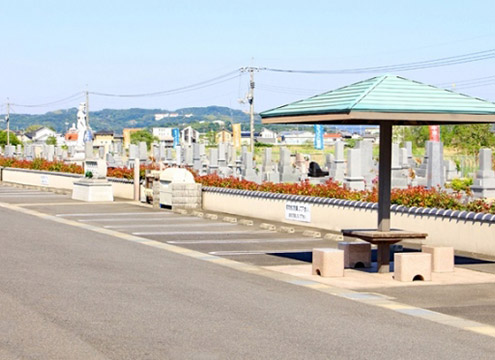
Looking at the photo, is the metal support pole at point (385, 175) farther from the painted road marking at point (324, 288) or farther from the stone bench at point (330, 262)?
the painted road marking at point (324, 288)

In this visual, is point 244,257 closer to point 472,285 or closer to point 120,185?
point 472,285

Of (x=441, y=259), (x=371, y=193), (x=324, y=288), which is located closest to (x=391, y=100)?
(x=441, y=259)

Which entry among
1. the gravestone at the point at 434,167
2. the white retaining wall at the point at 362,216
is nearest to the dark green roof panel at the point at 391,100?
the white retaining wall at the point at 362,216

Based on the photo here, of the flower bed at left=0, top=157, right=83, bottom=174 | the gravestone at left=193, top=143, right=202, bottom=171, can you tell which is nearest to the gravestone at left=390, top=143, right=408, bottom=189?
the flower bed at left=0, top=157, right=83, bottom=174

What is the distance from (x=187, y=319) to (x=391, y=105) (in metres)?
5.76

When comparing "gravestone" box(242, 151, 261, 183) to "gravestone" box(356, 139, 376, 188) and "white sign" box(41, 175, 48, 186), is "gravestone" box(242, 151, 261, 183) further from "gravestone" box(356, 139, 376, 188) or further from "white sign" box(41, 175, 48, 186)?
"white sign" box(41, 175, 48, 186)

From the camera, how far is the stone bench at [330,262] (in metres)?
15.2

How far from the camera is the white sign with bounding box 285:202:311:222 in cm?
2522

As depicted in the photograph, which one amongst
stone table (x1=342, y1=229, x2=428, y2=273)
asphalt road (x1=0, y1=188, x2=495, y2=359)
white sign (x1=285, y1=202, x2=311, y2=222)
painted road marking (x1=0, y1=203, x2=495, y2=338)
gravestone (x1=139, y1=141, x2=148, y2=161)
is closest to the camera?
asphalt road (x1=0, y1=188, x2=495, y2=359)

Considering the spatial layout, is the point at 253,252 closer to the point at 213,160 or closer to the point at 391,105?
the point at 391,105

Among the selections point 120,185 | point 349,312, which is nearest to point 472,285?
point 349,312

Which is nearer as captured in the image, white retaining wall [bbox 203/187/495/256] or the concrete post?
white retaining wall [bbox 203/187/495/256]

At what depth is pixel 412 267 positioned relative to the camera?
49.1 feet

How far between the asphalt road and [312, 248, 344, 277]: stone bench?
39.3 inches
